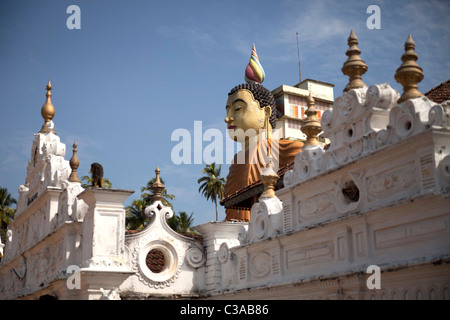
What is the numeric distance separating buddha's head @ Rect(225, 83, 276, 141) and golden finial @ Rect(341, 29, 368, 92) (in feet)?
38.8

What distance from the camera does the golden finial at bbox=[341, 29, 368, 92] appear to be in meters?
14.1

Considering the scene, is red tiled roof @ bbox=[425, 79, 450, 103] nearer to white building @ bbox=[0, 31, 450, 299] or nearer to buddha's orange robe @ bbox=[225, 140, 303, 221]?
white building @ bbox=[0, 31, 450, 299]

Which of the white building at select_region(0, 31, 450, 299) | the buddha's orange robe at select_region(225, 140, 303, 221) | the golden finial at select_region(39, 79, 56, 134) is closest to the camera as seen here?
the white building at select_region(0, 31, 450, 299)

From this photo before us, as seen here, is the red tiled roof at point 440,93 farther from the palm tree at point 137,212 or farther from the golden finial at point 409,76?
the palm tree at point 137,212

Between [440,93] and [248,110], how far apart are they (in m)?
12.5

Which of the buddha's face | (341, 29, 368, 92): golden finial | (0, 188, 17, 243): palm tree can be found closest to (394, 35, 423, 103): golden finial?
(341, 29, 368, 92): golden finial

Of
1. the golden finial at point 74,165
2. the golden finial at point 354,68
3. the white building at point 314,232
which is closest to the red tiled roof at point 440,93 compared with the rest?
the white building at point 314,232

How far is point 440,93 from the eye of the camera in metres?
14.2

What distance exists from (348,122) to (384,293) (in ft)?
12.2

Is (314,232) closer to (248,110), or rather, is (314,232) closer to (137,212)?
(248,110)

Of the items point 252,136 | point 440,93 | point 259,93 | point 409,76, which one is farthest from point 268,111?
point 409,76

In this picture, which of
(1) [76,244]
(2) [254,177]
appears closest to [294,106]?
(2) [254,177]

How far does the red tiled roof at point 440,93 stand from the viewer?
13.7 m
